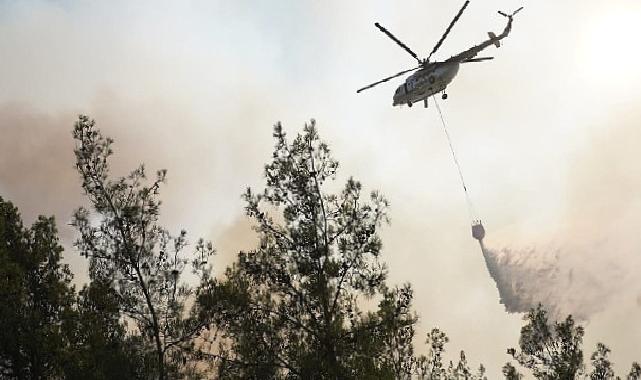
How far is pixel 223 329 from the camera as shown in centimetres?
1959

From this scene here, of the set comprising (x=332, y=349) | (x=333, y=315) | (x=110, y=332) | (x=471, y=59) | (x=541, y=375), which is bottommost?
(x=332, y=349)

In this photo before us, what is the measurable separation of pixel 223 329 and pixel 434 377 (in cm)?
2012

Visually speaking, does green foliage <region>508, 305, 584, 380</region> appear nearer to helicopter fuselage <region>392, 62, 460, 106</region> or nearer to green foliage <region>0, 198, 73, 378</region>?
helicopter fuselage <region>392, 62, 460, 106</region>

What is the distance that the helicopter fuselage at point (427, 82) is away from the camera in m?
41.8

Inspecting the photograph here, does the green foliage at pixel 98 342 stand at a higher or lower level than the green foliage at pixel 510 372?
lower

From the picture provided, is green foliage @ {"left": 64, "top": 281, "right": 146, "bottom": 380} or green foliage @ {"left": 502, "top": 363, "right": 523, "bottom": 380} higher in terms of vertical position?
green foliage @ {"left": 502, "top": 363, "right": 523, "bottom": 380}

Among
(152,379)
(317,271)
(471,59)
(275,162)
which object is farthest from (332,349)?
(471,59)

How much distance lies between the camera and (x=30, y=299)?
2323cm

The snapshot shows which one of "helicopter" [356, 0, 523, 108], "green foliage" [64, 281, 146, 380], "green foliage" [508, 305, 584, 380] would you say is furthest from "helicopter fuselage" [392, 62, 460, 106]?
"green foliage" [64, 281, 146, 380]

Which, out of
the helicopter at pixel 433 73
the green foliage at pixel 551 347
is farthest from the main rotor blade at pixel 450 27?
the green foliage at pixel 551 347

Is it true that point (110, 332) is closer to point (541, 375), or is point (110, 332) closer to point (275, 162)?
point (275, 162)

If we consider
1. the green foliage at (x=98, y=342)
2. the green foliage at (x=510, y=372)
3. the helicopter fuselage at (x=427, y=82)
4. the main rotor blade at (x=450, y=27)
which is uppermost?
the helicopter fuselage at (x=427, y=82)

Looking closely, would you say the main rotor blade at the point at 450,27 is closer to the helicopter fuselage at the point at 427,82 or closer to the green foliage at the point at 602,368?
the helicopter fuselage at the point at 427,82

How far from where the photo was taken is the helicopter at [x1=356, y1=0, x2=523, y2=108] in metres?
39.3
